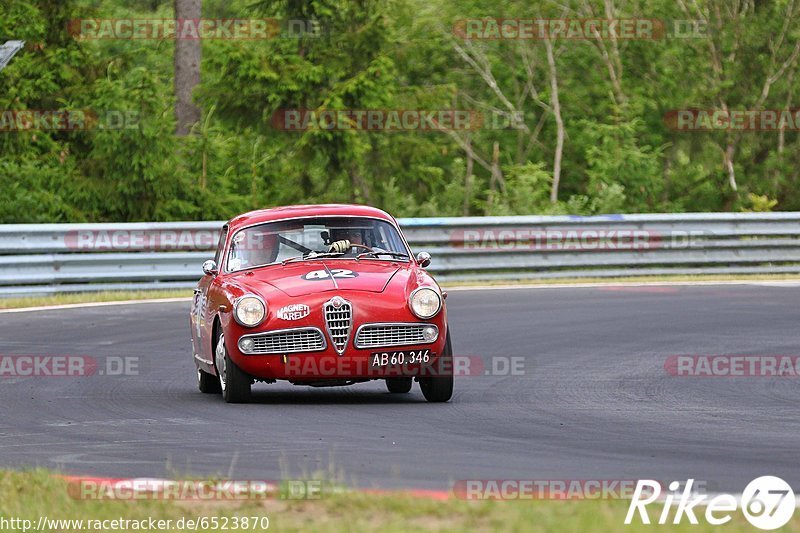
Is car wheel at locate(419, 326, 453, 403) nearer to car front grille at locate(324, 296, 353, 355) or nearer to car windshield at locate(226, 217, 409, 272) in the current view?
car front grille at locate(324, 296, 353, 355)

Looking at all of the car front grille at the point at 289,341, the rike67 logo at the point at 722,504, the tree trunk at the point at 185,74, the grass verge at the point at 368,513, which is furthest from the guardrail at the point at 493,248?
the rike67 logo at the point at 722,504

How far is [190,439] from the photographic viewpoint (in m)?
8.91

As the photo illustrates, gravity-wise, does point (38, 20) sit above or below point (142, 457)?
above

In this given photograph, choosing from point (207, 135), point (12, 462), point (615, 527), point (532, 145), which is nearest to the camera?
point (615, 527)

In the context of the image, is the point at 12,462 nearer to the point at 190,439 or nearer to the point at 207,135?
the point at 190,439

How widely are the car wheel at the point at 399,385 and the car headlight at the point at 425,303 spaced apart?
975 mm

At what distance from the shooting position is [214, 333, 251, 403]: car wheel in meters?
10.8

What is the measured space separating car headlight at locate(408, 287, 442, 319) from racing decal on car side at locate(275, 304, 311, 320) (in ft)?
2.41

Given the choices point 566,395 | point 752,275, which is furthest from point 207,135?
point 566,395

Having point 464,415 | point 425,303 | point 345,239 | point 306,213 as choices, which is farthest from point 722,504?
point 306,213

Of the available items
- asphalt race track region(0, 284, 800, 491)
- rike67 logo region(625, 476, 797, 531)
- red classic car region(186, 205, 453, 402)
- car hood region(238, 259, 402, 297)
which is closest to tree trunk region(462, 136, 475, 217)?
asphalt race track region(0, 284, 800, 491)

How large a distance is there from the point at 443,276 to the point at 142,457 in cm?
1429

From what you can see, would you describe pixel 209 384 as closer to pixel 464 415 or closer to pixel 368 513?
pixel 464 415

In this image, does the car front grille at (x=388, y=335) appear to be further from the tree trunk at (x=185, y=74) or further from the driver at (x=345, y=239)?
the tree trunk at (x=185, y=74)
